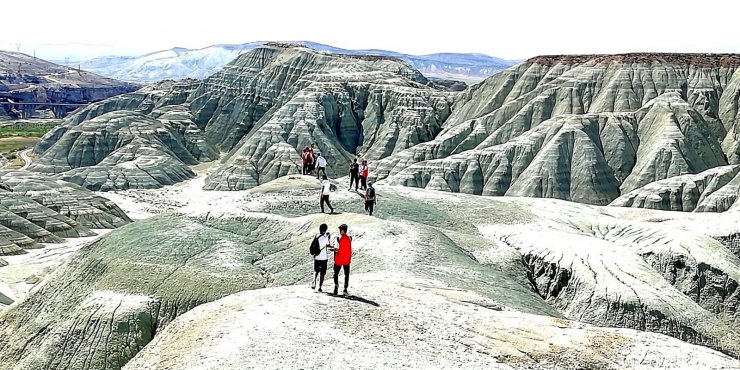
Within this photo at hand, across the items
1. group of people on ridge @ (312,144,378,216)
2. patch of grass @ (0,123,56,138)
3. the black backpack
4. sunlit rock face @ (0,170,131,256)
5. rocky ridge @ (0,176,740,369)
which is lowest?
patch of grass @ (0,123,56,138)

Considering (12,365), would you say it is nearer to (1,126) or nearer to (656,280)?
(656,280)

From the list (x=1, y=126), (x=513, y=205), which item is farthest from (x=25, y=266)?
(x=1, y=126)

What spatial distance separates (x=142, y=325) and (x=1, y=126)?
178142mm

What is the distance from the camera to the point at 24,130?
17325 cm

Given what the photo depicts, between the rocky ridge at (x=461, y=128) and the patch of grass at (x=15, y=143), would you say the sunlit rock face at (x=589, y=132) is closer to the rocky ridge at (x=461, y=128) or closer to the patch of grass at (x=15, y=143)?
the rocky ridge at (x=461, y=128)

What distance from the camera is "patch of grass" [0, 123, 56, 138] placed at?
164363mm

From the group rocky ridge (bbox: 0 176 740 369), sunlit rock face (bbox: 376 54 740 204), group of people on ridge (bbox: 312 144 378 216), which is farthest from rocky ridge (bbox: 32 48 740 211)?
group of people on ridge (bbox: 312 144 378 216)

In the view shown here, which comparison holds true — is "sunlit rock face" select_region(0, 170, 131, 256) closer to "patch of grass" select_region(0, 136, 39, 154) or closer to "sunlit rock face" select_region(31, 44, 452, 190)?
"sunlit rock face" select_region(31, 44, 452, 190)

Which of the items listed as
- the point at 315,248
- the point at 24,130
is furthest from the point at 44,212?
the point at 24,130

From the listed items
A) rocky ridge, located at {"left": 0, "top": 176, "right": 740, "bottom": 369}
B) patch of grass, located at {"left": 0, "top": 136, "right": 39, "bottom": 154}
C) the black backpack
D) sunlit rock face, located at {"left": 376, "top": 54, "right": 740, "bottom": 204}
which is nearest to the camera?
rocky ridge, located at {"left": 0, "top": 176, "right": 740, "bottom": 369}

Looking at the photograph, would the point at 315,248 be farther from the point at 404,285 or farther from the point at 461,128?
the point at 461,128

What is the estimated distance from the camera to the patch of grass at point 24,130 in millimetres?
164363

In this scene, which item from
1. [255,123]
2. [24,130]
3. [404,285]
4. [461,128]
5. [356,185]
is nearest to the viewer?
[404,285]

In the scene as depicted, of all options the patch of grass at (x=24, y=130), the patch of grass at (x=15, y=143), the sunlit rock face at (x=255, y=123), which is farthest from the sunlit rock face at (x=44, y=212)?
the patch of grass at (x=24, y=130)
